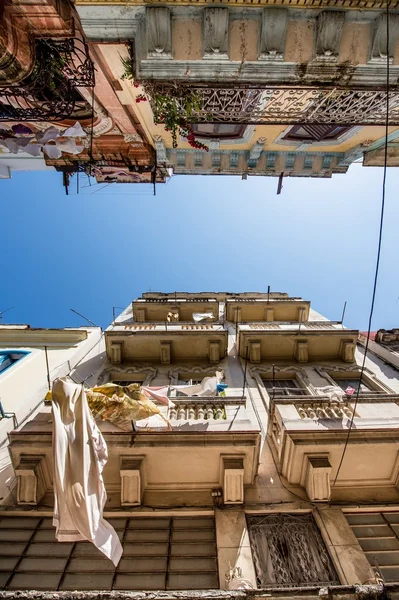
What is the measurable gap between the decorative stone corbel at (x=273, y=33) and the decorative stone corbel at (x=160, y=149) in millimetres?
7633

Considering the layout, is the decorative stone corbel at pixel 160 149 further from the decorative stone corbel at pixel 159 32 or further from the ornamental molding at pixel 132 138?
the decorative stone corbel at pixel 159 32

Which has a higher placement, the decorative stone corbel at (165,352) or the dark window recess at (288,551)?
the decorative stone corbel at (165,352)

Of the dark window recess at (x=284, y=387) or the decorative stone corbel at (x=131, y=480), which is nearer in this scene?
the decorative stone corbel at (x=131, y=480)

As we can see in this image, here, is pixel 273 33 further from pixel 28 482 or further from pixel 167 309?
pixel 167 309

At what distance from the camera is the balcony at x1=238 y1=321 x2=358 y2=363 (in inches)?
499

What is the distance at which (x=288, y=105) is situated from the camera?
29.4 ft

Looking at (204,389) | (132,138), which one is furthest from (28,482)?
(132,138)

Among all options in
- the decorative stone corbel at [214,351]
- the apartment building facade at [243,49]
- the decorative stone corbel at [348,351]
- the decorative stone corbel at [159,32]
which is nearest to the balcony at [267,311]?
the decorative stone corbel at [348,351]

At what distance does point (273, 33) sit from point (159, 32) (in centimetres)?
278

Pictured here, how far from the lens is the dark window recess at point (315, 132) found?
12.3 m

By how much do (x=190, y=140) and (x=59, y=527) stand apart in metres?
14.0

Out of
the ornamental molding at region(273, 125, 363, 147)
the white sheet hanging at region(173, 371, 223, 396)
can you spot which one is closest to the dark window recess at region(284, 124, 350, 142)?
the ornamental molding at region(273, 125, 363, 147)

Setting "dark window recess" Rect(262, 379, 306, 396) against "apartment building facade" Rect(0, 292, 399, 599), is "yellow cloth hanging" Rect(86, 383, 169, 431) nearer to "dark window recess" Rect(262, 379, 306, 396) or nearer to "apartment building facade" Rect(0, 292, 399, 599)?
"apartment building facade" Rect(0, 292, 399, 599)

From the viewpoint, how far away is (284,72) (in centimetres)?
676
